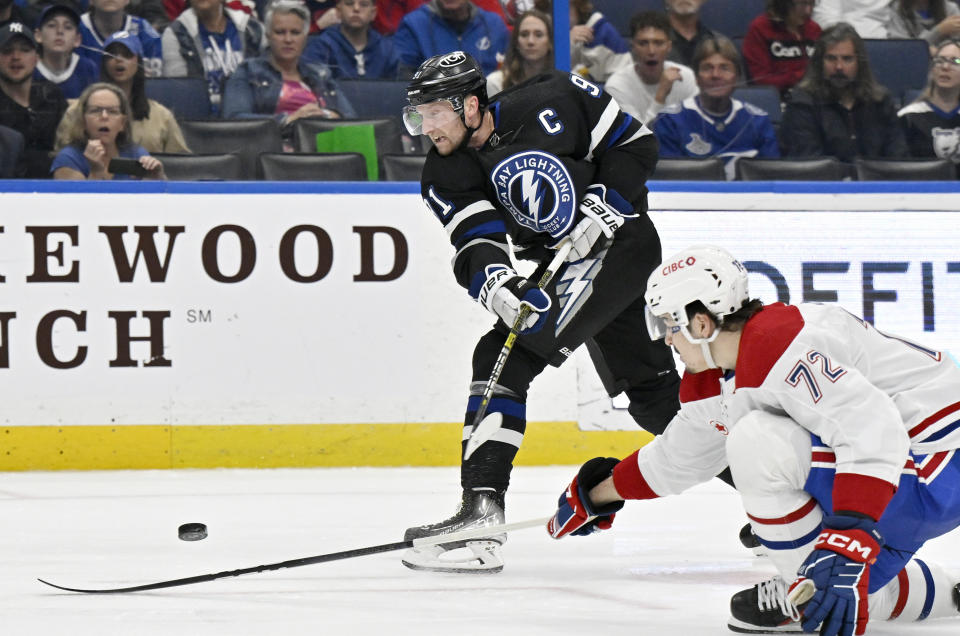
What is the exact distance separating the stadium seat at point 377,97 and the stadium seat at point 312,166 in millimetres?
201

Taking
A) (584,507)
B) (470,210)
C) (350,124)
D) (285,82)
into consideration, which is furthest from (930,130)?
(584,507)

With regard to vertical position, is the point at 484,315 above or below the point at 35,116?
below

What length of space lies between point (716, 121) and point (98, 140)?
2.27m

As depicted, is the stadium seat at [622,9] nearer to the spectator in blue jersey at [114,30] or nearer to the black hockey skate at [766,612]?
the spectator in blue jersey at [114,30]

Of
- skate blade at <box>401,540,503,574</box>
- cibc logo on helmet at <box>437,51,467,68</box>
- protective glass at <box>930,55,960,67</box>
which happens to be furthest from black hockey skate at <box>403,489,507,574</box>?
protective glass at <box>930,55,960,67</box>

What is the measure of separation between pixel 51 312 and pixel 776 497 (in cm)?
311

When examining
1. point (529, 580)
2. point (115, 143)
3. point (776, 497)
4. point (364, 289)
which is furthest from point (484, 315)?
point (776, 497)

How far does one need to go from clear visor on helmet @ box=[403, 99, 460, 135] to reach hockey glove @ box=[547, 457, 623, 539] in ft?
3.03

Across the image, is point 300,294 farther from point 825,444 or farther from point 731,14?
point 825,444

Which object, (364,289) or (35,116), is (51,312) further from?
(364,289)

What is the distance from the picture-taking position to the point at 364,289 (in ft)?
15.1

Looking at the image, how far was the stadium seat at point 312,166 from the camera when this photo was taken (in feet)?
15.4

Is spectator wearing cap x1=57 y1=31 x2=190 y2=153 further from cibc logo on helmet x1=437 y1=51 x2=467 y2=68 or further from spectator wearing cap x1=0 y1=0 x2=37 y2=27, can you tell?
cibc logo on helmet x1=437 y1=51 x2=467 y2=68

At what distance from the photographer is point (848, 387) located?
6.42 feet
